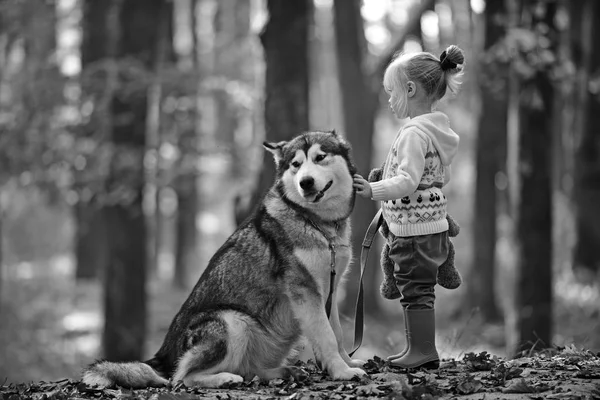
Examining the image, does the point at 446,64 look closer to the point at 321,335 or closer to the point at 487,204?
the point at 321,335

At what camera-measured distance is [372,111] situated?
583 inches

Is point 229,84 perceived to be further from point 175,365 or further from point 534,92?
point 175,365

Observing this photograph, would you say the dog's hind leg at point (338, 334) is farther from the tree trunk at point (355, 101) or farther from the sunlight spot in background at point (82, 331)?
the sunlight spot in background at point (82, 331)

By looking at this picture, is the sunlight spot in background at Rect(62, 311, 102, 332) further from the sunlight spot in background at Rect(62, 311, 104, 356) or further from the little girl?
the little girl

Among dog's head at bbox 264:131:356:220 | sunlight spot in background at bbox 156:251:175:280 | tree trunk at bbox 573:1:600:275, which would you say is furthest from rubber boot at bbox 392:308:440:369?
sunlight spot in background at bbox 156:251:175:280

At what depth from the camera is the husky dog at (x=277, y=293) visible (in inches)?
208

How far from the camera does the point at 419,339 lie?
5414 mm

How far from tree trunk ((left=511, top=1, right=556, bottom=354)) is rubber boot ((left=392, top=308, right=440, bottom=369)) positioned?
5.00m

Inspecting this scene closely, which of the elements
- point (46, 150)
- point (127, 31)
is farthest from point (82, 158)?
point (127, 31)

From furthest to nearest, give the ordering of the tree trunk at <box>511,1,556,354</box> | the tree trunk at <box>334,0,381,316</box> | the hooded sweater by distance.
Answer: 1. the tree trunk at <box>334,0,381,316</box>
2. the tree trunk at <box>511,1,556,354</box>
3. the hooded sweater

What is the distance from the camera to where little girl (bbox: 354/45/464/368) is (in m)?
5.33

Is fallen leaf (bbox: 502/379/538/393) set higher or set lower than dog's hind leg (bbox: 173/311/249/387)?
lower

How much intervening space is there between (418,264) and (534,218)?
535cm

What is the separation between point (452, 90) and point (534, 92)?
5.02m
